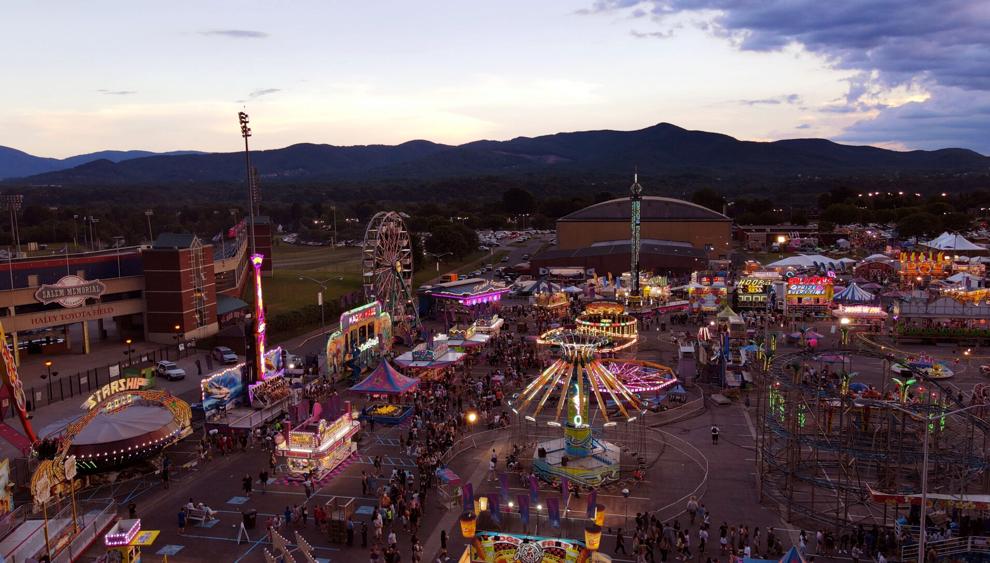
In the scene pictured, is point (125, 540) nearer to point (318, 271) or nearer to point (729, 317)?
point (729, 317)

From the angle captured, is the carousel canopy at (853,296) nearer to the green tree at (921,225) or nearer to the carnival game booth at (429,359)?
the carnival game booth at (429,359)

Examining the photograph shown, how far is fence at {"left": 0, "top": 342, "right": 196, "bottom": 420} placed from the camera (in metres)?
36.2

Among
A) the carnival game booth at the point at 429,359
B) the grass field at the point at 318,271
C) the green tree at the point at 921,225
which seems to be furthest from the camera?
the green tree at the point at 921,225

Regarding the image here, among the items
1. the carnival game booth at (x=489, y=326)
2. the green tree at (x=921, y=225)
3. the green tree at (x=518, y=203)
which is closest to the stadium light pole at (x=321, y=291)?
the carnival game booth at (x=489, y=326)

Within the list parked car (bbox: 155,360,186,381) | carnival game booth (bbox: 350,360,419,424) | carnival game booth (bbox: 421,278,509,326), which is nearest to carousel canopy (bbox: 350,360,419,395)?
carnival game booth (bbox: 350,360,419,424)

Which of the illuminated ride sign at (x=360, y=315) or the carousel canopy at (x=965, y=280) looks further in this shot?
the carousel canopy at (x=965, y=280)

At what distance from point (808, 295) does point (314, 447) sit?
4455 cm

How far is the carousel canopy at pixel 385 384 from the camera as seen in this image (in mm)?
35250

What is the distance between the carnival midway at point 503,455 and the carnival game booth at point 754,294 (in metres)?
12.9

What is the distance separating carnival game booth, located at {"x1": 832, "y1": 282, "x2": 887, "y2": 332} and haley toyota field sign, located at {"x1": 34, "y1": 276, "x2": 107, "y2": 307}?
4916 centimetres

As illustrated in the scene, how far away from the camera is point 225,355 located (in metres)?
45.2

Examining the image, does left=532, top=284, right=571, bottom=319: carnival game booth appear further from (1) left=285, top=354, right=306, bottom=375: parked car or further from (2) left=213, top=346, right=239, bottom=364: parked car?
(2) left=213, top=346, right=239, bottom=364: parked car

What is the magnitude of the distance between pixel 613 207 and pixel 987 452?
7607 centimetres

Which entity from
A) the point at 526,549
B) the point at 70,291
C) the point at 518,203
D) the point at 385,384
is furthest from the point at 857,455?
the point at 518,203
